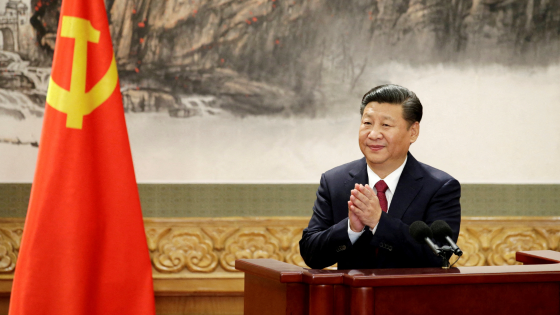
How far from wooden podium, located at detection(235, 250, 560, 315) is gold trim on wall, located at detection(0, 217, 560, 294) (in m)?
2.03

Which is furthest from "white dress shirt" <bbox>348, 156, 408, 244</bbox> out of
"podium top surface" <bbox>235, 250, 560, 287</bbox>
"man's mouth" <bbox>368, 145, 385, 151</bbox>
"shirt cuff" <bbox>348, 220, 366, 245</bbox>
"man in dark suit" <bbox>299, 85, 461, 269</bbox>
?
"podium top surface" <bbox>235, 250, 560, 287</bbox>

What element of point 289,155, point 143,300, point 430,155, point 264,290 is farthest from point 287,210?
point 264,290

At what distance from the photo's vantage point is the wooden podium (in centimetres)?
156

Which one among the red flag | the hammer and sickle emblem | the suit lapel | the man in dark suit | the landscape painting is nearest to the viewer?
the man in dark suit

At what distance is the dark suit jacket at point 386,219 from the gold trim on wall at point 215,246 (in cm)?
147

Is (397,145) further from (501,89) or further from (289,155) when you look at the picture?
(501,89)

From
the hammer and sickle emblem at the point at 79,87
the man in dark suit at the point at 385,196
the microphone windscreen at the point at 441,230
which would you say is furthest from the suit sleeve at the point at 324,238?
the hammer and sickle emblem at the point at 79,87

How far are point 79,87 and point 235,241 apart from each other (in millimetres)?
1480

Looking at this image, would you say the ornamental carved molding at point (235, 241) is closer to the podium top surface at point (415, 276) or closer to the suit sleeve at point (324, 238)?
A: the suit sleeve at point (324, 238)

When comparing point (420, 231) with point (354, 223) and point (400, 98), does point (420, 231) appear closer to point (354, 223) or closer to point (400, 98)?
point (354, 223)

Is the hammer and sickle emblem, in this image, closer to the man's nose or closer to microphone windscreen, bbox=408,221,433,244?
the man's nose

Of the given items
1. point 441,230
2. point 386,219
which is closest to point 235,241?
point 386,219

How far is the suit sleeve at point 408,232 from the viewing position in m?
1.90

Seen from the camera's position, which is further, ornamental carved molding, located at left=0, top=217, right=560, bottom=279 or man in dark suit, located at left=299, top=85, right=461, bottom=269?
ornamental carved molding, located at left=0, top=217, right=560, bottom=279
